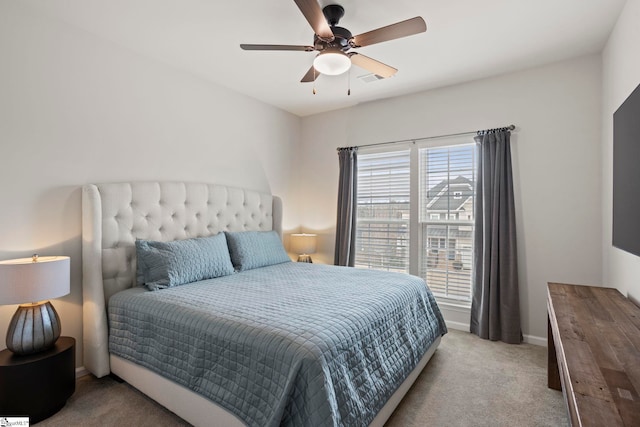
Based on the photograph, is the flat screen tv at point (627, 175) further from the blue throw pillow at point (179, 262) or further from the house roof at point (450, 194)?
the blue throw pillow at point (179, 262)

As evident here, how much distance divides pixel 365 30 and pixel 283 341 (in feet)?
7.62

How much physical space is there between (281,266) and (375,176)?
168cm

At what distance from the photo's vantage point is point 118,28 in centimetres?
242

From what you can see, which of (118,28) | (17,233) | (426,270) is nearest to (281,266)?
(426,270)

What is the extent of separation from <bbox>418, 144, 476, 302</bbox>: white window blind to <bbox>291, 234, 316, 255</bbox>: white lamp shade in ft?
4.50

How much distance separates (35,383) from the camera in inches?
71.4

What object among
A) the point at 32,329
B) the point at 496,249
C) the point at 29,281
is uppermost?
the point at 496,249

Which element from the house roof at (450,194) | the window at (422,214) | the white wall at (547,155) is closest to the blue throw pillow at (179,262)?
the window at (422,214)

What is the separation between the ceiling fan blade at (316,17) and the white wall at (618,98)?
Answer: 1.84 m

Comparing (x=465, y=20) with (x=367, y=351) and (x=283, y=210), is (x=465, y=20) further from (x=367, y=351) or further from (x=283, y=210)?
(x=283, y=210)

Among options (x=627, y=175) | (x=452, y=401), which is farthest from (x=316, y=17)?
(x=452, y=401)

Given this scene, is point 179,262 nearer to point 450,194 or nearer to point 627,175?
point 450,194

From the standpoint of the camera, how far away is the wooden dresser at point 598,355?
883 millimetres

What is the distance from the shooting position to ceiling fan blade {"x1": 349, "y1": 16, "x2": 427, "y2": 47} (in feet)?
6.00
